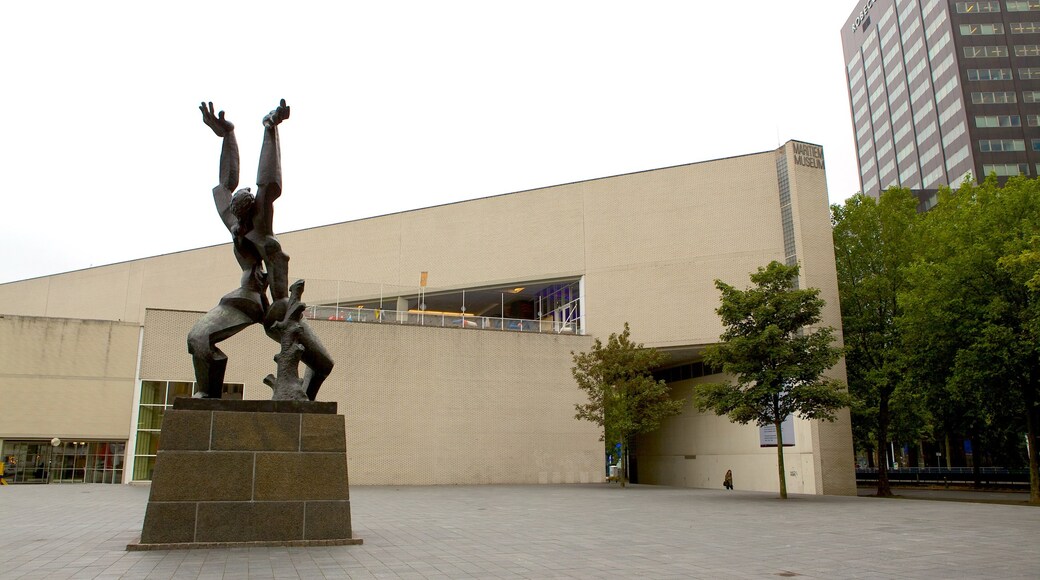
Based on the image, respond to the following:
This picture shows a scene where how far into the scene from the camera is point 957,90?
77938mm

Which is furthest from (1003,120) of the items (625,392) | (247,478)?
(247,478)

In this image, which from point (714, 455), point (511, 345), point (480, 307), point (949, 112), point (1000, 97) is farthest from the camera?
point (949, 112)

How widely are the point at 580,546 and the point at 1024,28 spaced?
92696 millimetres

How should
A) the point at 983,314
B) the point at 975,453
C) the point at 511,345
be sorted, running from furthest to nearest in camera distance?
the point at 975,453, the point at 511,345, the point at 983,314

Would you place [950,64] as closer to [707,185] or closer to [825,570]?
[707,185]

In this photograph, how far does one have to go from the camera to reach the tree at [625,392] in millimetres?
30547

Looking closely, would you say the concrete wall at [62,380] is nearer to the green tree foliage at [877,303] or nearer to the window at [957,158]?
the green tree foliage at [877,303]

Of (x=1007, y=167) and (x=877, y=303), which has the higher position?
(x=1007, y=167)

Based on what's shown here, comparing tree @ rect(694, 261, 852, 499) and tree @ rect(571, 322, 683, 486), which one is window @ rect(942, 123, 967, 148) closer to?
tree @ rect(571, 322, 683, 486)

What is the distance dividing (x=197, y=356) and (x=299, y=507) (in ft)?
9.16

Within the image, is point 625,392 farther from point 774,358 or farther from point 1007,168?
point 1007,168

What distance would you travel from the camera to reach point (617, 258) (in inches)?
1455

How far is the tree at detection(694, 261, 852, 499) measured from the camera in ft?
77.7

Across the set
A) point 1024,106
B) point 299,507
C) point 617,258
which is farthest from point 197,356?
point 1024,106
